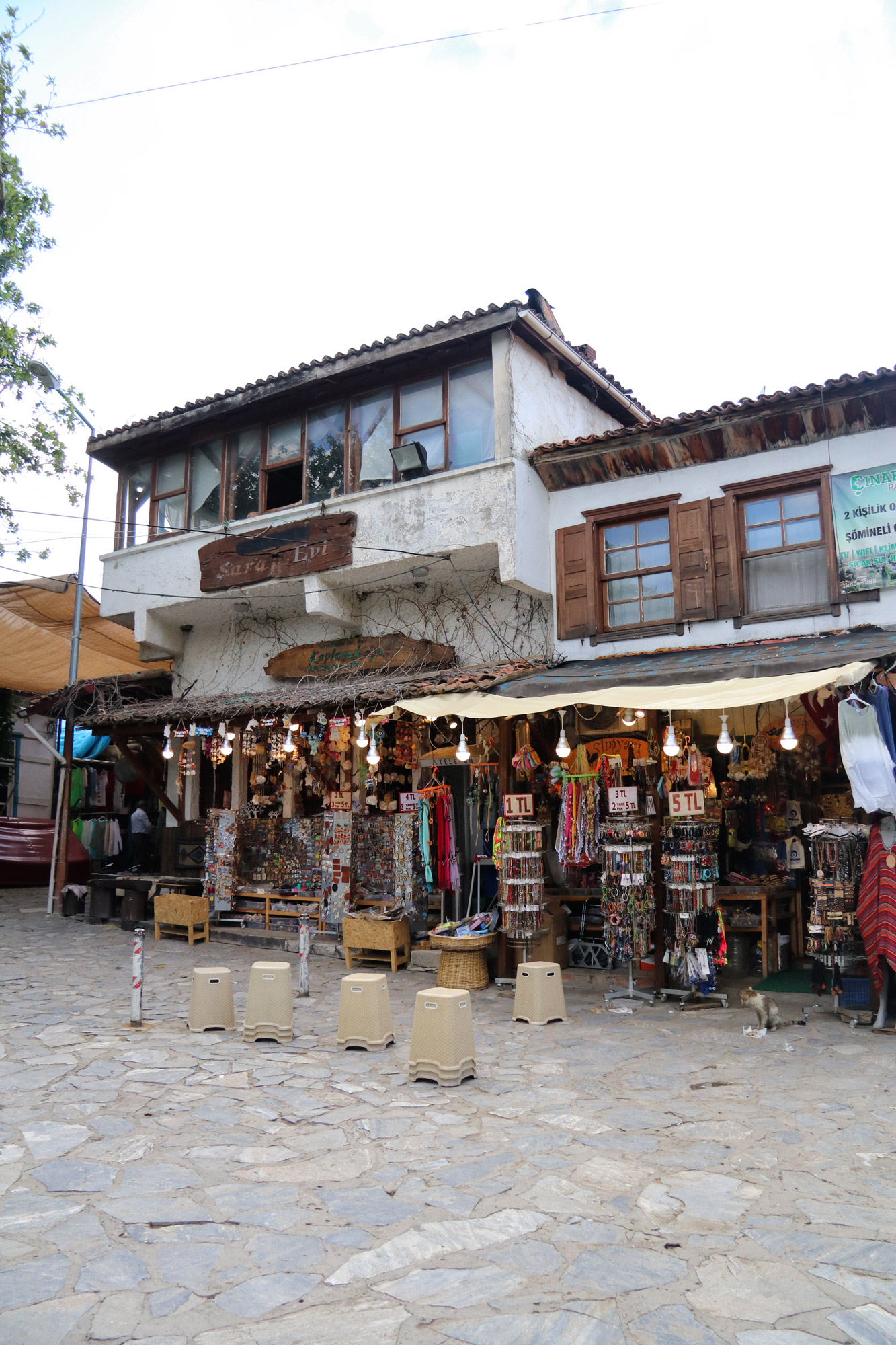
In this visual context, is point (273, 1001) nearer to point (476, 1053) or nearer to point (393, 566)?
point (476, 1053)

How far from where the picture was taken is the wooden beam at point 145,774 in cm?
1517

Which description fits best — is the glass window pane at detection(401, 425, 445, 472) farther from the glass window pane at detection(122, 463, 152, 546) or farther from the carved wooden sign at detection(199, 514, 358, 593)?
the glass window pane at detection(122, 463, 152, 546)

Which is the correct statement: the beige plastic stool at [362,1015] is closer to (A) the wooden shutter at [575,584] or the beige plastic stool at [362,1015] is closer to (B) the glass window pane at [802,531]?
(A) the wooden shutter at [575,584]

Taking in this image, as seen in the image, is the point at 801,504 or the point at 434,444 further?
the point at 434,444

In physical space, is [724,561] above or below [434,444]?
below

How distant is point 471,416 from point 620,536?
8.99 feet

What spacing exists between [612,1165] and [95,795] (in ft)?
64.5

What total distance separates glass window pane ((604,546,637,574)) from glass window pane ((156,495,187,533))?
7.62m

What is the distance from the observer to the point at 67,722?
15938 millimetres

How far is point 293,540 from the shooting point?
14.0 metres

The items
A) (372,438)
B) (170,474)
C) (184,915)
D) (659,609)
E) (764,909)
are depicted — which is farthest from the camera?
(170,474)

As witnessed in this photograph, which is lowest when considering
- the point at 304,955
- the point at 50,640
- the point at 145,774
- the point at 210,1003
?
the point at 210,1003

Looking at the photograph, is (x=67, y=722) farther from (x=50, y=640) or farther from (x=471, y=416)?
(x=471, y=416)

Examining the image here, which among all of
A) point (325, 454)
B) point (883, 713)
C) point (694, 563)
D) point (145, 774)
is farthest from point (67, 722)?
point (883, 713)
